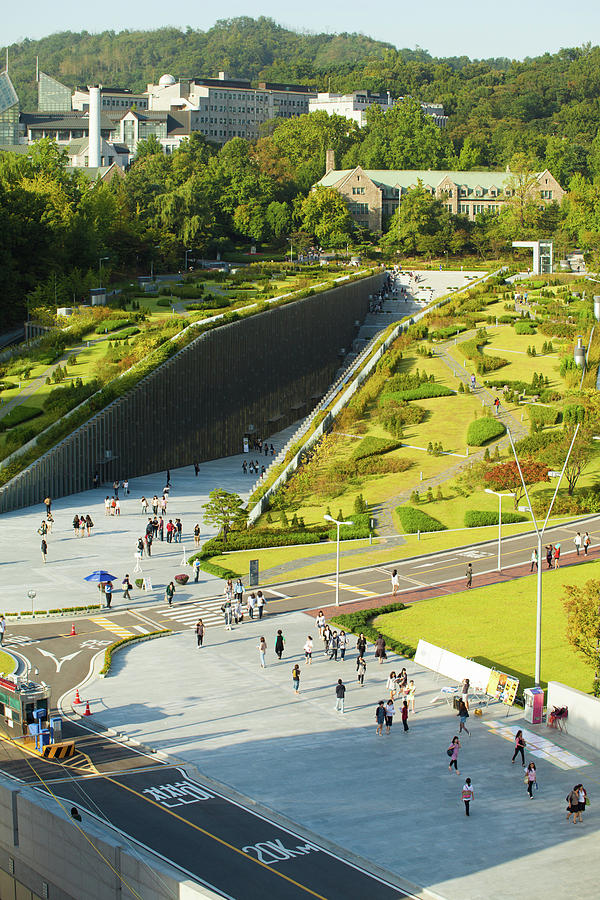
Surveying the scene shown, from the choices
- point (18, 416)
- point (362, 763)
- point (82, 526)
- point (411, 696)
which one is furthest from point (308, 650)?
point (18, 416)

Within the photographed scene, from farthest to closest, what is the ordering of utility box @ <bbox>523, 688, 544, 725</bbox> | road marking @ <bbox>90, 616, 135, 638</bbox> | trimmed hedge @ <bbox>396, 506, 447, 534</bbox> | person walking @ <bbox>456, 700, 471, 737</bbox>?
trimmed hedge @ <bbox>396, 506, 447, 534</bbox>, road marking @ <bbox>90, 616, 135, 638</bbox>, utility box @ <bbox>523, 688, 544, 725</bbox>, person walking @ <bbox>456, 700, 471, 737</bbox>

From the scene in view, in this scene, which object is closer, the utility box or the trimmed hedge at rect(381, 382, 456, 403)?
the utility box

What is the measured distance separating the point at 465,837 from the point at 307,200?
414 feet

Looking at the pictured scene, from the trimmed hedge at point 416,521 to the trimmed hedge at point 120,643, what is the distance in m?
19.6

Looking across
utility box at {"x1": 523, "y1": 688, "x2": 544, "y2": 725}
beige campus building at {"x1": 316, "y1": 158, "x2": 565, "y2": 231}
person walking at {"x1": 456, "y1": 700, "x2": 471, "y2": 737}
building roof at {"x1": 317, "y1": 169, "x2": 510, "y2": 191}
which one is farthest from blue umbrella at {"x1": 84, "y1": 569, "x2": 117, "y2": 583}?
building roof at {"x1": 317, "y1": 169, "x2": 510, "y2": 191}

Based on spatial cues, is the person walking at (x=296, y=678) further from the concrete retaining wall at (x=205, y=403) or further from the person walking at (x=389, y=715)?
the concrete retaining wall at (x=205, y=403)

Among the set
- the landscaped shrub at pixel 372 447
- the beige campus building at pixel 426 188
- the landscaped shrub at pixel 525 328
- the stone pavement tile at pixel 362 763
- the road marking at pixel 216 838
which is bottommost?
the stone pavement tile at pixel 362 763

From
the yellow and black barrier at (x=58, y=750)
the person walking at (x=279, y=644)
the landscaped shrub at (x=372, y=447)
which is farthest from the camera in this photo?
the landscaped shrub at (x=372, y=447)

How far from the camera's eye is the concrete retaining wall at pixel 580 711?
3709 centimetres

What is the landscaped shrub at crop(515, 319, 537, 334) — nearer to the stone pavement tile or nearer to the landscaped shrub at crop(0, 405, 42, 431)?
the landscaped shrub at crop(0, 405, 42, 431)

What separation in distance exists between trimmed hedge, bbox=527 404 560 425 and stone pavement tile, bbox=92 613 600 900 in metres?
35.2

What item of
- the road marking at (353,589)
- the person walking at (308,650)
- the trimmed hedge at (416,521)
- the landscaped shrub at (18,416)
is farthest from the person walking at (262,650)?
the landscaped shrub at (18,416)

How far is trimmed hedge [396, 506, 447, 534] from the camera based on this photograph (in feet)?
212

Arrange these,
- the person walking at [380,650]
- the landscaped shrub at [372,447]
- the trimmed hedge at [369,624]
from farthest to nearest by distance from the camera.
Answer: the landscaped shrub at [372,447] < the trimmed hedge at [369,624] < the person walking at [380,650]
